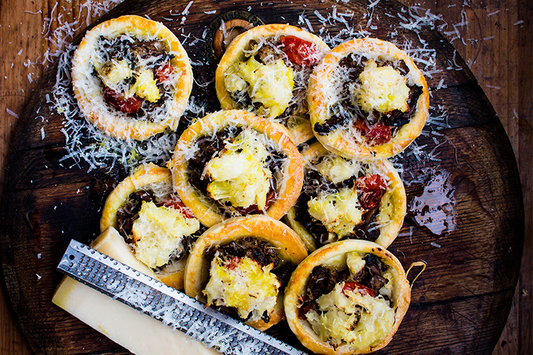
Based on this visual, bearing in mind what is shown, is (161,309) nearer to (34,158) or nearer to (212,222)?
(212,222)

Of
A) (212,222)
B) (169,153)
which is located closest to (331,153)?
(212,222)

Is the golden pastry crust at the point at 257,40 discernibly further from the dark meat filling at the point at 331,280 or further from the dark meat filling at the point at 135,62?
the dark meat filling at the point at 331,280

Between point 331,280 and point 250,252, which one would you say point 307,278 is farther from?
point 250,252

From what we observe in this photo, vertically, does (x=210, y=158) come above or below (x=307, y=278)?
above

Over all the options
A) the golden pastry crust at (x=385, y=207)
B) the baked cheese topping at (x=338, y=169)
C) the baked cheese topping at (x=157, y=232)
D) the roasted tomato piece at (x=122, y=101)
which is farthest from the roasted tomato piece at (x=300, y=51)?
the baked cheese topping at (x=157, y=232)

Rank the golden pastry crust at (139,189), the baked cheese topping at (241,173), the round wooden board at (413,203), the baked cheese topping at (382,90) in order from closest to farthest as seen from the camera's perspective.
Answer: the baked cheese topping at (241,173) < the baked cheese topping at (382,90) < the golden pastry crust at (139,189) < the round wooden board at (413,203)

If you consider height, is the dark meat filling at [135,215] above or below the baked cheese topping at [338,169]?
below

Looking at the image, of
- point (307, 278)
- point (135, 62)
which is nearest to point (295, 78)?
point (135, 62)

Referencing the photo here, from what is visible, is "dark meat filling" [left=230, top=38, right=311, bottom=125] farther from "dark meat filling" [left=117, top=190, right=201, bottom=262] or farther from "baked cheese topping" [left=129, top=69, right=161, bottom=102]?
"dark meat filling" [left=117, top=190, right=201, bottom=262]
